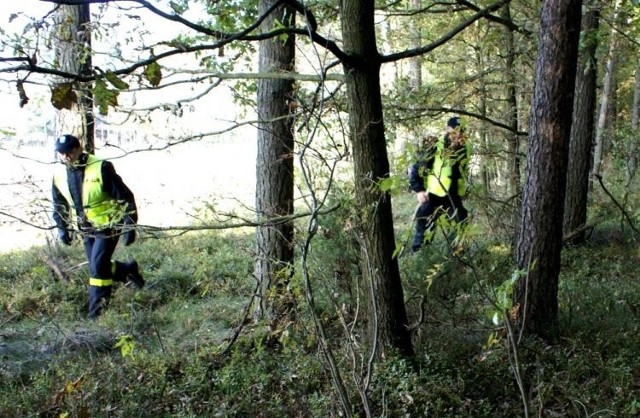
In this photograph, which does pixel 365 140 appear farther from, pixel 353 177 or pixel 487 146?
pixel 487 146

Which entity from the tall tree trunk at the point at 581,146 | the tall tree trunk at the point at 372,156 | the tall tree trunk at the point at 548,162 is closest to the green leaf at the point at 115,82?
the tall tree trunk at the point at 372,156

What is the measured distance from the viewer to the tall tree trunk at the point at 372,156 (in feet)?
14.3

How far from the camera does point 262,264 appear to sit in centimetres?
603

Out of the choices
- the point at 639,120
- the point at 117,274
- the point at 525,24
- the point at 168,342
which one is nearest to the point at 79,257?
the point at 117,274

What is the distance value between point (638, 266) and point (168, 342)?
5.97 metres

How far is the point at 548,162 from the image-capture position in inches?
196

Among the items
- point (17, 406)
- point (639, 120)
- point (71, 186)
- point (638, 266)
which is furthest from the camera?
point (639, 120)

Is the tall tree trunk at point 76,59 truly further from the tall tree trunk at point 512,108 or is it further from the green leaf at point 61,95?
the tall tree trunk at point 512,108

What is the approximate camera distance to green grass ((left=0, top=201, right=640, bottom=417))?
4266mm

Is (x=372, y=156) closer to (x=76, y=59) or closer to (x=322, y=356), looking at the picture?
(x=322, y=356)

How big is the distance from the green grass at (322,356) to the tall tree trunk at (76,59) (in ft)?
4.95

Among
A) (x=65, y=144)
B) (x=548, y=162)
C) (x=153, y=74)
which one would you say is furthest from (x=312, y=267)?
(x=65, y=144)

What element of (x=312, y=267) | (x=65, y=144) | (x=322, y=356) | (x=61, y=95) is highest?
(x=61, y=95)

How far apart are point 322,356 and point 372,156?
1565 mm
